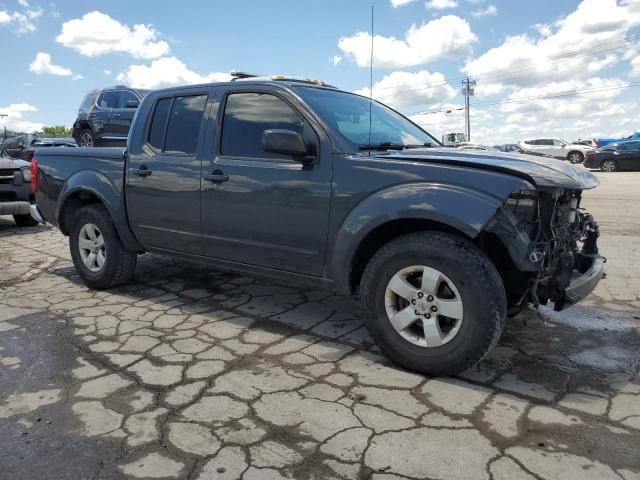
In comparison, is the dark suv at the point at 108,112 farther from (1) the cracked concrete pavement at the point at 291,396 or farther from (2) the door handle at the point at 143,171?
(1) the cracked concrete pavement at the point at 291,396

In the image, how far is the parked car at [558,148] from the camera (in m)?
29.2

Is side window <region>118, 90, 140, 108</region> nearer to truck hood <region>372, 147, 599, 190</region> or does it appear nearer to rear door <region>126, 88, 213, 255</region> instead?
rear door <region>126, 88, 213, 255</region>

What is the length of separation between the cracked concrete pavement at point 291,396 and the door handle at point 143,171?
3.78ft

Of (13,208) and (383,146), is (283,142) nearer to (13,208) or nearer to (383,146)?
(383,146)

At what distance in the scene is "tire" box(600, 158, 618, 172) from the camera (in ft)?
73.4

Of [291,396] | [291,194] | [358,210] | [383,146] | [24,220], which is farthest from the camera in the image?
[24,220]

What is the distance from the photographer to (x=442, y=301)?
3.01 metres

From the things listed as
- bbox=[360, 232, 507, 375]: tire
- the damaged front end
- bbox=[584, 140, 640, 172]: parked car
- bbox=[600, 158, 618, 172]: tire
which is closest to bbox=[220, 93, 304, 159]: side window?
bbox=[360, 232, 507, 375]: tire

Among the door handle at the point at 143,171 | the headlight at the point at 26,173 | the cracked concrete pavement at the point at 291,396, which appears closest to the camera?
the cracked concrete pavement at the point at 291,396

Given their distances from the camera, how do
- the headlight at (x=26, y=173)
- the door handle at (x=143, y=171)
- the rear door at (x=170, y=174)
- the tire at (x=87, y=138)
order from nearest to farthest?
1. the rear door at (x=170, y=174)
2. the door handle at (x=143, y=171)
3. the headlight at (x=26, y=173)
4. the tire at (x=87, y=138)

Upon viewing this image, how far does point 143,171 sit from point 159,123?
1.46 feet

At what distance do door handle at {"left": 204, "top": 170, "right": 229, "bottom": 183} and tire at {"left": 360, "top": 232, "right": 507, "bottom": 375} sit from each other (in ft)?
4.49

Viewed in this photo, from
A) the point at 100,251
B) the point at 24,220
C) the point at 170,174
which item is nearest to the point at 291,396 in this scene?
the point at 170,174

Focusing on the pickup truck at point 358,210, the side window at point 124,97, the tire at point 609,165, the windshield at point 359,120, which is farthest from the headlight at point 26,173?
the tire at point 609,165
